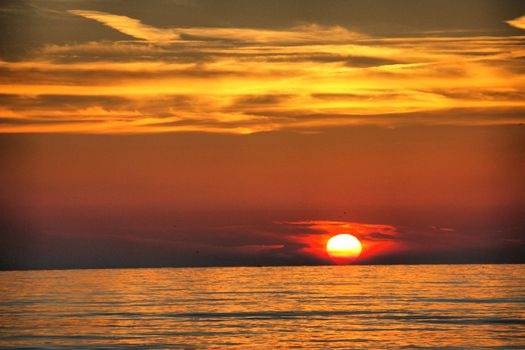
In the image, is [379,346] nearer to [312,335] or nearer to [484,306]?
[312,335]

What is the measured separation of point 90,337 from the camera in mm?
58188

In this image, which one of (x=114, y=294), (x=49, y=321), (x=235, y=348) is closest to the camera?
(x=235, y=348)

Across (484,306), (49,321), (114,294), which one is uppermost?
(114,294)

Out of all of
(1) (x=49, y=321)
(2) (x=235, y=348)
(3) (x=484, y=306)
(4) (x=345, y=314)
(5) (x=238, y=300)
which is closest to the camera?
(2) (x=235, y=348)

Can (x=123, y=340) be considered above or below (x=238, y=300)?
below

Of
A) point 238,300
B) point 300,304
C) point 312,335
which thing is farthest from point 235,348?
point 238,300

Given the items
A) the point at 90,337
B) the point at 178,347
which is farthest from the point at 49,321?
the point at 178,347

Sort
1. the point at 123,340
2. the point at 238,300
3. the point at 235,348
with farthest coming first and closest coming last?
the point at 238,300 → the point at 123,340 → the point at 235,348

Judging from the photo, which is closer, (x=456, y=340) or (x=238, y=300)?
(x=456, y=340)

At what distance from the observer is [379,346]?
52375 mm

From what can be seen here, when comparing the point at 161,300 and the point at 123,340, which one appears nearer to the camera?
the point at 123,340

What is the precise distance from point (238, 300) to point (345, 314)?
2368cm

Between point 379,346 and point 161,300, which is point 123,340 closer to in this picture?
point 379,346

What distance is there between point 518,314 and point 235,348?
→ 100ft
